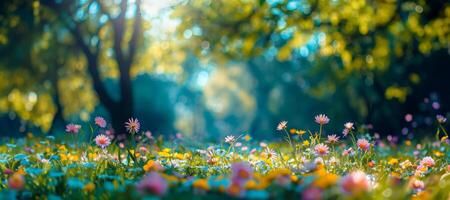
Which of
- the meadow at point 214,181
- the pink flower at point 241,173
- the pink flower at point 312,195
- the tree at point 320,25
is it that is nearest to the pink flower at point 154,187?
the meadow at point 214,181

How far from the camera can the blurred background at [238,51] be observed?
1431cm

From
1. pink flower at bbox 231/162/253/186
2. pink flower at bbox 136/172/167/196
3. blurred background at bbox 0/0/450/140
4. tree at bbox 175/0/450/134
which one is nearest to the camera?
pink flower at bbox 136/172/167/196

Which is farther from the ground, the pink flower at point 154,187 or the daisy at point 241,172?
the daisy at point 241,172

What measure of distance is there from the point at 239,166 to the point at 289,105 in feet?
124

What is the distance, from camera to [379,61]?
57.0ft

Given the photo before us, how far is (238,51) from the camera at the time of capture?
55.3 ft

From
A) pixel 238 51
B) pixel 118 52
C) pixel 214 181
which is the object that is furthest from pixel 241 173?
pixel 238 51

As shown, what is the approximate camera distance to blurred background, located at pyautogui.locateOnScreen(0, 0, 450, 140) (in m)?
14.3

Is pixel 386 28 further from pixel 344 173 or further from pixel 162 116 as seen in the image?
pixel 162 116

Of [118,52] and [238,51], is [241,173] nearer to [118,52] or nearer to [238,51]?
[118,52]

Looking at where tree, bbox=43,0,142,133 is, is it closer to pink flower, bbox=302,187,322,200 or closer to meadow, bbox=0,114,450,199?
meadow, bbox=0,114,450,199

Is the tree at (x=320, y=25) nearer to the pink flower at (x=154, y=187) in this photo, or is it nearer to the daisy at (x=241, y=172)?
the daisy at (x=241, y=172)

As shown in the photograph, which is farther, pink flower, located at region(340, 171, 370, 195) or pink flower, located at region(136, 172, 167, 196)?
pink flower, located at region(136, 172, 167, 196)

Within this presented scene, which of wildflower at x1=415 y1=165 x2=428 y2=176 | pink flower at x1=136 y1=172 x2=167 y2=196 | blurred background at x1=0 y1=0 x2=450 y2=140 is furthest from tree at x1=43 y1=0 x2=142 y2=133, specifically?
pink flower at x1=136 y1=172 x2=167 y2=196
